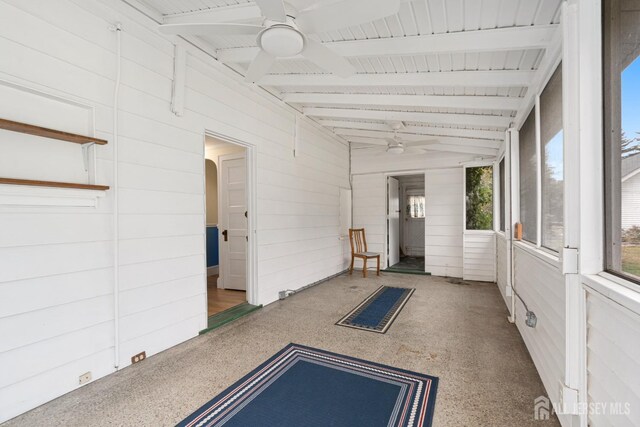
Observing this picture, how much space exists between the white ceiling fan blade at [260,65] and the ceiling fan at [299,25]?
0.02 metres

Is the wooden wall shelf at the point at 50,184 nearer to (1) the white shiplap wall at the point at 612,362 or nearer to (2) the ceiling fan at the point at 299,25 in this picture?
(2) the ceiling fan at the point at 299,25

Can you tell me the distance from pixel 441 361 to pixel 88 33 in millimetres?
3754

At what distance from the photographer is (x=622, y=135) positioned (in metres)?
1.29

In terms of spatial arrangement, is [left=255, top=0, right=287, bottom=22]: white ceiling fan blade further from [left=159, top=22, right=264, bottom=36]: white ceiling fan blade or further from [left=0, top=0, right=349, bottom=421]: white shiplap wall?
[left=0, top=0, right=349, bottom=421]: white shiplap wall

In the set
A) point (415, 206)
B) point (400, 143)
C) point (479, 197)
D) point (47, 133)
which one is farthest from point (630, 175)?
point (415, 206)

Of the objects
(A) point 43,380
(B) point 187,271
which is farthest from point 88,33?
(A) point 43,380

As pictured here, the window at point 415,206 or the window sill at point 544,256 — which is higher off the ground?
the window at point 415,206

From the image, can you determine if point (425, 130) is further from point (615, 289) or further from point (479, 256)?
point (615, 289)

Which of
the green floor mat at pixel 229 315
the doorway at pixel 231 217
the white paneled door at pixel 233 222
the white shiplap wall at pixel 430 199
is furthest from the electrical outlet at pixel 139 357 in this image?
the white shiplap wall at pixel 430 199

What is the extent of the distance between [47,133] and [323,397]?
248 centimetres

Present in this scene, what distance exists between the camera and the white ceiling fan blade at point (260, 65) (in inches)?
87.2

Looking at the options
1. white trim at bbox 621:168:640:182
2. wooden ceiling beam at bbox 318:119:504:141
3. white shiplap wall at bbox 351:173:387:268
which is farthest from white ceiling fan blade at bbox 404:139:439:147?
white trim at bbox 621:168:640:182

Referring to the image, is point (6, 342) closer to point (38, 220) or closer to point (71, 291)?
point (71, 291)

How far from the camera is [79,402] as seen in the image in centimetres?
196
